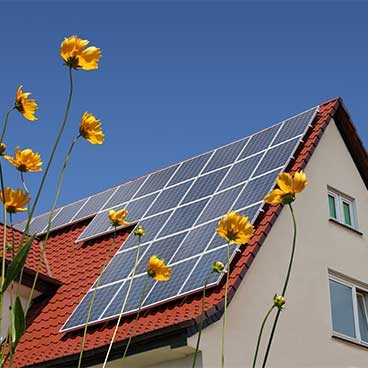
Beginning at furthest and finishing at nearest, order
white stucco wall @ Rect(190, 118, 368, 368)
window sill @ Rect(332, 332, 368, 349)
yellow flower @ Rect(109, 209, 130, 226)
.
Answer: window sill @ Rect(332, 332, 368, 349), white stucco wall @ Rect(190, 118, 368, 368), yellow flower @ Rect(109, 209, 130, 226)

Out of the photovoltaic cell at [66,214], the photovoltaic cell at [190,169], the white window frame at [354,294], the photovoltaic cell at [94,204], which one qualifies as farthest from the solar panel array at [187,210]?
the white window frame at [354,294]

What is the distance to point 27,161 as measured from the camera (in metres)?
2.20

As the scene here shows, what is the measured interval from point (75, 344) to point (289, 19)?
445 centimetres

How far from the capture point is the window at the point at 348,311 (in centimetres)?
994

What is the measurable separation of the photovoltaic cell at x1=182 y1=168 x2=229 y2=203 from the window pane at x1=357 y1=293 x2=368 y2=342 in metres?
2.71

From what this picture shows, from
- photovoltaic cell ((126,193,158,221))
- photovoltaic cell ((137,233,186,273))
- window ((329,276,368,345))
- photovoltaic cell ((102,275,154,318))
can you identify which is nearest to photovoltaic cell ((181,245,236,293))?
photovoltaic cell ((102,275,154,318))

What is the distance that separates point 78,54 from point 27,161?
0.36 m

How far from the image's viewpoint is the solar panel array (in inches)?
336

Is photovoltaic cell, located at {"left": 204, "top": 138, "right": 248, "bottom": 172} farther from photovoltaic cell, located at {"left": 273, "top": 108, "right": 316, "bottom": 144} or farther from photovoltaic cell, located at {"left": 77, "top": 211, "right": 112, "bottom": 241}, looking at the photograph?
photovoltaic cell, located at {"left": 77, "top": 211, "right": 112, "bottom": 241}

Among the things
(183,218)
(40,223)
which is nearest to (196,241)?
(183,218)

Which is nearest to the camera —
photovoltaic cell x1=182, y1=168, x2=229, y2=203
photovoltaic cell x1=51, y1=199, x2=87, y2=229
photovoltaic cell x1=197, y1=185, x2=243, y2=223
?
photovoltaic cell x1=197, y1=185, x2=243, y2=223

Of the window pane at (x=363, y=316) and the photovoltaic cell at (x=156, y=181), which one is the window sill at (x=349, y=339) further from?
the photovoltaic cell at (x=156, y=181)

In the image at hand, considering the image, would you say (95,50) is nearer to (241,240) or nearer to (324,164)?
(241,240)

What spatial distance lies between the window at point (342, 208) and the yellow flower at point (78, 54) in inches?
356
